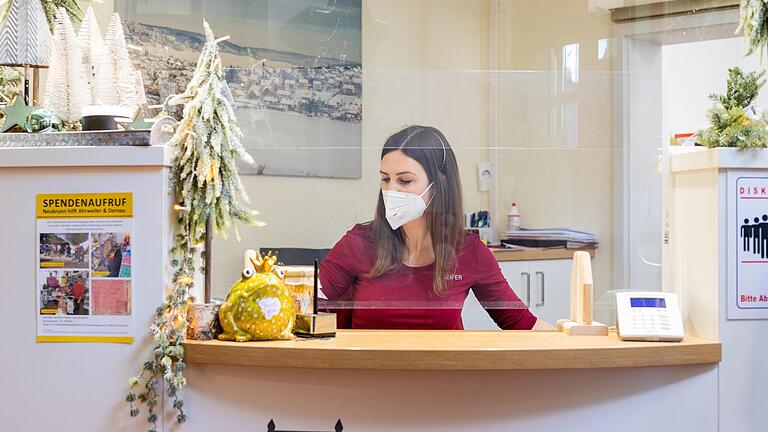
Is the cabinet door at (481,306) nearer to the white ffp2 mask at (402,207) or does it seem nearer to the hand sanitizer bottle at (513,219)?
the hand sanitizer bottle at (513,219)

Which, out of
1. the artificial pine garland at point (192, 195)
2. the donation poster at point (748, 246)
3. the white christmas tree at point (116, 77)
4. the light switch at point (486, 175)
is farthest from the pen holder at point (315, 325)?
the donation poster at point (748, 246)

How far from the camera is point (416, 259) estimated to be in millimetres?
1861

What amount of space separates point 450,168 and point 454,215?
4.6 inches

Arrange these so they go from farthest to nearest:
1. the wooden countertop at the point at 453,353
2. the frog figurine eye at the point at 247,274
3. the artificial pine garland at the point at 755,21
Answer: the artificial pine garland at the point at 755,21
the frog figurine eye at the point at 247,274
the wooden countertop at the point at 453,353

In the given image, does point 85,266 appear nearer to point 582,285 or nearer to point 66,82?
point 66,82

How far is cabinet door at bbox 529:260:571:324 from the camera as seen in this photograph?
1891 millimetres

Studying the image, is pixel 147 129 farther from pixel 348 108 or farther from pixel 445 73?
pixel 445 73

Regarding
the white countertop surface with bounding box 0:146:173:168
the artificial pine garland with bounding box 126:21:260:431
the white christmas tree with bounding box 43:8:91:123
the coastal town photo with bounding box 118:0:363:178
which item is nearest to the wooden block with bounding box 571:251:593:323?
the coastal town photo with bounding box 118:0:363:178

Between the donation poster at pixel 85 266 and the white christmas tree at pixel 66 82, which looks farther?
the white christmas tree at pixel 66 82

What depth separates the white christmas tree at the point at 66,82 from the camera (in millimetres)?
1856

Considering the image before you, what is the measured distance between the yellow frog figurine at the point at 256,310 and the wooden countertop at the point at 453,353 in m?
0.03

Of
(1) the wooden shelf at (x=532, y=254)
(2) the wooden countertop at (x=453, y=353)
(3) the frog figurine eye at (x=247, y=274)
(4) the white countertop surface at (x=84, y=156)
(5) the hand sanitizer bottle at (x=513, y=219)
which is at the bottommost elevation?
(2) the wooden countertop at (x=453, y=353)

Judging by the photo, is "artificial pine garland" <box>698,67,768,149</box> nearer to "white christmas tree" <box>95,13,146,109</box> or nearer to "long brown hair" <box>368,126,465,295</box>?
"long brown hair" <box>368,126,465,295</box>

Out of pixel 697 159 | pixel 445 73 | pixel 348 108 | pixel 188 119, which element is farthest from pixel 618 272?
pixel 188 119
